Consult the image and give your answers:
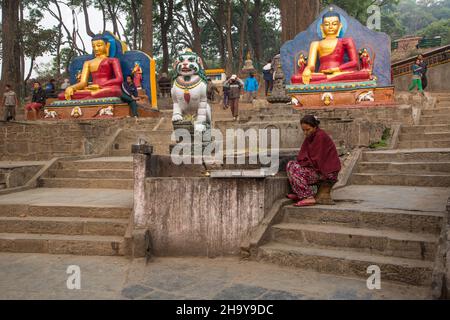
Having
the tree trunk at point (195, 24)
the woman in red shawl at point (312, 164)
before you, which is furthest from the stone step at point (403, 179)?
the tree trunk at point (195, 24)

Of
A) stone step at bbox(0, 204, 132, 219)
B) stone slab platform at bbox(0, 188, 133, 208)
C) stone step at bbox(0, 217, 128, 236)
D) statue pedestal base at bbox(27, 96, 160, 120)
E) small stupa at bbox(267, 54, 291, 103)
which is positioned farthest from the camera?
statue pedestal base at bbox(27, 96, 160, 120)

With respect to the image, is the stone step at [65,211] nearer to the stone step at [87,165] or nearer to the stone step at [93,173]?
the stone step at [93,173]

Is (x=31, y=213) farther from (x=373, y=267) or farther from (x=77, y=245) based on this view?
(x=373, y=267)

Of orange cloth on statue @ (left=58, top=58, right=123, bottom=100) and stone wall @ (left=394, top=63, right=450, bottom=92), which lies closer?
orange cloth on statue @ (left=58, top=58, right=123, bottom=100)

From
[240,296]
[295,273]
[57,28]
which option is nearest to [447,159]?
[295,273]

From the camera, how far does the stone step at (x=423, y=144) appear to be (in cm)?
876

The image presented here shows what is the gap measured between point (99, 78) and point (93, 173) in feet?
27.4

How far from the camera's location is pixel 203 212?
4.67 meters

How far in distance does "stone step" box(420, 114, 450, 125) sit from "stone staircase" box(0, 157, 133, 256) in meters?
8.29

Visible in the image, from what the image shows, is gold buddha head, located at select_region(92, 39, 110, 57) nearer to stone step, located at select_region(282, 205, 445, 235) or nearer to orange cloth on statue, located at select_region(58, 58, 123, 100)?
orange cloth on statue, located at select_region(58, 58, 123, 100)

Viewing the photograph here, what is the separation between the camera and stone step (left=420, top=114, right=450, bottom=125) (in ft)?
33.6

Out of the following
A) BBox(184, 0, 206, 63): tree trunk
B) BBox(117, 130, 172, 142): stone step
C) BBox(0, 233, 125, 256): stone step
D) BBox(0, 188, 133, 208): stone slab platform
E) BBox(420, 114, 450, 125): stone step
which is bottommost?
BBox(0, 233, 125, 256): stone step

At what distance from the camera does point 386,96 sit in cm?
1273

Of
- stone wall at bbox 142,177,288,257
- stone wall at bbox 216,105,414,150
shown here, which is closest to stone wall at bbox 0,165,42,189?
stone wall at bbox 142,177,288,257
